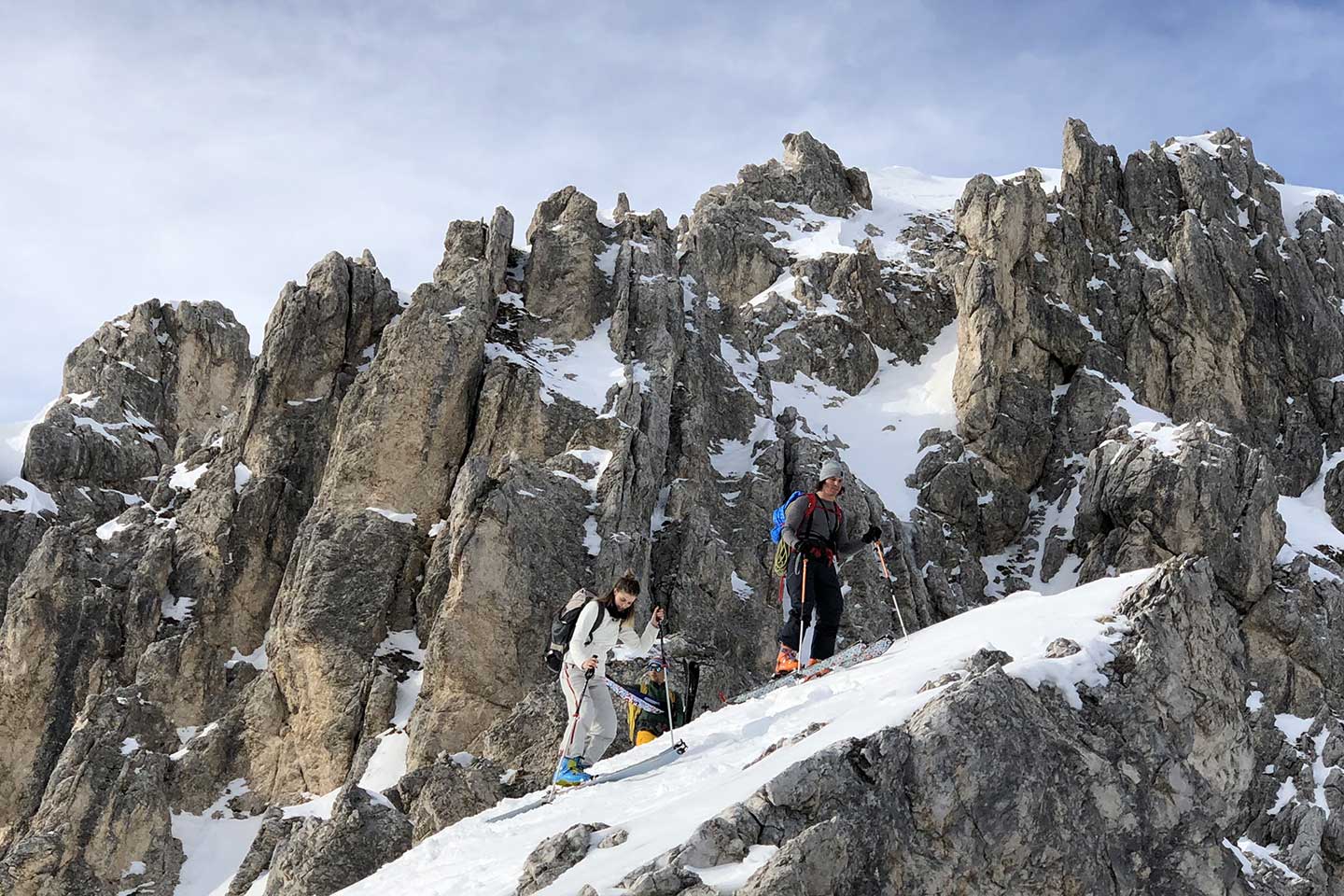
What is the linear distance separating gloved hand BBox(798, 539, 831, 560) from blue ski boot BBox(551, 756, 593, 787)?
4272 millimetres

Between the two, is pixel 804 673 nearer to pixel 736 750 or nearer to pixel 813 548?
pixel 813 548

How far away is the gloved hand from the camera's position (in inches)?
629

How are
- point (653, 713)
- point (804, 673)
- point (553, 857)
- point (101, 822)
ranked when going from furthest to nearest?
point (101, 822) < point (653, 713) < point (804, 673) < point (553, 857)

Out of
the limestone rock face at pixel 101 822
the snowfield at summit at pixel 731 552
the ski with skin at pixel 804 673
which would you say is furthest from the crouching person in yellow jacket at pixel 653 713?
the limestone rock face at pixel 101 822

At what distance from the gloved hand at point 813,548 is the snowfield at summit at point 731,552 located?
4 cm

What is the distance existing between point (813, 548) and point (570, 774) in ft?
15.2

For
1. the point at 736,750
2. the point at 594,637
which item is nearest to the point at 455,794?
the point at 594,637

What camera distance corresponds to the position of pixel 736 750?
12414mm

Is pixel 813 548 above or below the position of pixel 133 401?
below

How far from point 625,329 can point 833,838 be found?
121 feet

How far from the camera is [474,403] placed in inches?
1612

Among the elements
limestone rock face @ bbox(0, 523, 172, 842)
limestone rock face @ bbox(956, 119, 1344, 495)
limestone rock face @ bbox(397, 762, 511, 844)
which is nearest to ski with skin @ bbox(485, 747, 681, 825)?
limestone rock face @ bbox(397, 762, 511, 844)

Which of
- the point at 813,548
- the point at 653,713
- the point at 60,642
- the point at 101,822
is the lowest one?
the point at 101,822

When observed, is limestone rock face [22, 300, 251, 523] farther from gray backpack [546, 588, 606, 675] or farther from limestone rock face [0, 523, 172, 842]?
gray backpack [546, 588, 606, 675]
